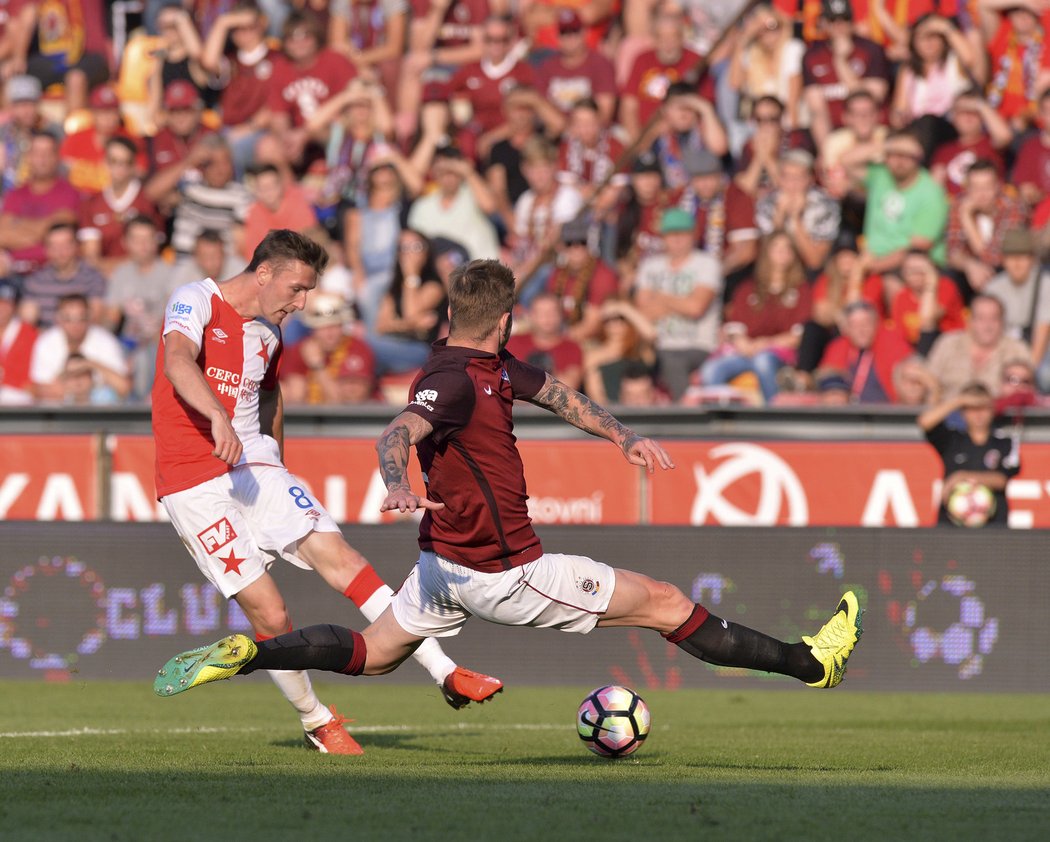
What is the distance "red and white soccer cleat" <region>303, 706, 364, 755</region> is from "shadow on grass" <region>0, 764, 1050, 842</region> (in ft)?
2.27

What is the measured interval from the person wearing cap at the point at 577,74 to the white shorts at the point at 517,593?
10626mm

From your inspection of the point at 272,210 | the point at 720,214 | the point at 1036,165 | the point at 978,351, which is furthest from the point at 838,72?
the point at 272,210

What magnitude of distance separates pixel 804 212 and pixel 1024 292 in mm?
2052

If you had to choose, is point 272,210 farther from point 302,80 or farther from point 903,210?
point 903,210

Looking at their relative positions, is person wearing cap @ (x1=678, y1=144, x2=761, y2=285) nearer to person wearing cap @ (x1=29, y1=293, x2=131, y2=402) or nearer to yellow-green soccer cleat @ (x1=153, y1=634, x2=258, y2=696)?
person wearing cap @ (x1=29, y1=293, x2=131, y2=402)

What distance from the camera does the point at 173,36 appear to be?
1862cm

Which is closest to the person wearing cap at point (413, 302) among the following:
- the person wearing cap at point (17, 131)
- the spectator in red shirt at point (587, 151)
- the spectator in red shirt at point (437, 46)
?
the spectator in red shirt at point (587, 151)

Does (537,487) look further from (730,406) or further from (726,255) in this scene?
(726,255)

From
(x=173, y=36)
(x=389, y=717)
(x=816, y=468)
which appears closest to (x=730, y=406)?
(x=816, y=468)

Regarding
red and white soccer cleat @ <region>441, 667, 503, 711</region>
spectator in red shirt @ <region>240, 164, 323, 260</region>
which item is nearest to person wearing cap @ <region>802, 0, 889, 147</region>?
spectator in red shirt @ <region>240, 164, 323, 260</region>

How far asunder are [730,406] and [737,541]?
1.22 metres

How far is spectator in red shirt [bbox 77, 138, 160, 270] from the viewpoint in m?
17.0

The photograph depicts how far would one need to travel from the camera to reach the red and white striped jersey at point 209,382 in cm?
810

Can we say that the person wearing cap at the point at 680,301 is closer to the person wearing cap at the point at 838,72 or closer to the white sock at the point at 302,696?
the person wearing cap at the point at 838,72
